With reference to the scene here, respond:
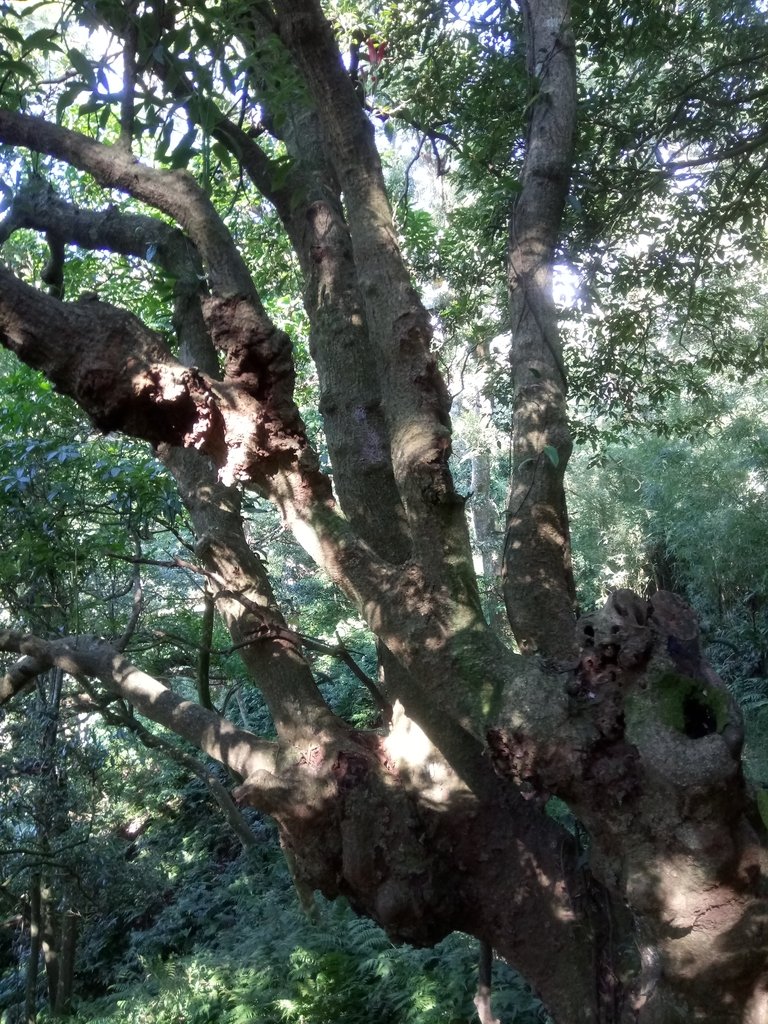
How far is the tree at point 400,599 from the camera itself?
2.22 metres

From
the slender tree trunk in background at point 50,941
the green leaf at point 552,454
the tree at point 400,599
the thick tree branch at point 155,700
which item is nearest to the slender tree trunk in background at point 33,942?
the slender tree trunk in background at point 50,941

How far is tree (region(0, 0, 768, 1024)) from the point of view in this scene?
7.29 ft

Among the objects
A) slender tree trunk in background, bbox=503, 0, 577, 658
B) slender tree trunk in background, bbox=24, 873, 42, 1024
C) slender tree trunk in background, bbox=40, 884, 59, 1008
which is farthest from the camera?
slender tree trunk in background, bbox=40, 884, 59, 1008

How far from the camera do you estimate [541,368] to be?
3.27 metres

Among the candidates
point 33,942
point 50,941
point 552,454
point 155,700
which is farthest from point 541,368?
point 50,941

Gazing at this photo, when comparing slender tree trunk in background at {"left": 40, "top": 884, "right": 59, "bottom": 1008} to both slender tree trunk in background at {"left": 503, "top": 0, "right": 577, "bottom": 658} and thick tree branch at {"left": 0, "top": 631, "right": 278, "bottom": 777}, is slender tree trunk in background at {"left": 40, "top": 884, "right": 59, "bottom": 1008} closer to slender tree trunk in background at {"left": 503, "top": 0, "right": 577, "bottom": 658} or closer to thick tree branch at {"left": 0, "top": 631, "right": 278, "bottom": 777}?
thick tree branch at {"left": 0, "top": 631, "right": 278, "bottom": 777}

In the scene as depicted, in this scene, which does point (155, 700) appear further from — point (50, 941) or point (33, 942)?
point (50, 941)

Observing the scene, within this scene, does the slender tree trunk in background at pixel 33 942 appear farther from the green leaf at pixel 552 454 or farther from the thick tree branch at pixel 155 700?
the green leaf at pixel 552 454

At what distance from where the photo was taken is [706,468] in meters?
12.7

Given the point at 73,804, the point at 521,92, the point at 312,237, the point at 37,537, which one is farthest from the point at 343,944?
the point at 521,92

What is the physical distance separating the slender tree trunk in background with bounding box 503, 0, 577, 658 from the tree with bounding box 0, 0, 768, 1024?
13mm

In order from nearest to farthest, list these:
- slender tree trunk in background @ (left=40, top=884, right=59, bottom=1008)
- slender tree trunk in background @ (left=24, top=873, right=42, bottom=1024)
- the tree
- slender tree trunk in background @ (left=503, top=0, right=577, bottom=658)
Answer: the tree, slender tree trunk in background @ (left=503, top=0, right=577, bottom=658), slender tree trunk in background @ (left=24, top=873, right=42, bottom=1024), slender tree trunk in background @ (left=40, top=884, right=59, bottom=1008)

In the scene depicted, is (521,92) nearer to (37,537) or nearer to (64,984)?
(37,537)

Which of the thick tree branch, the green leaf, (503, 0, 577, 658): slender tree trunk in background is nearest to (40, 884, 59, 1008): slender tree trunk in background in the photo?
the thick tree branch
